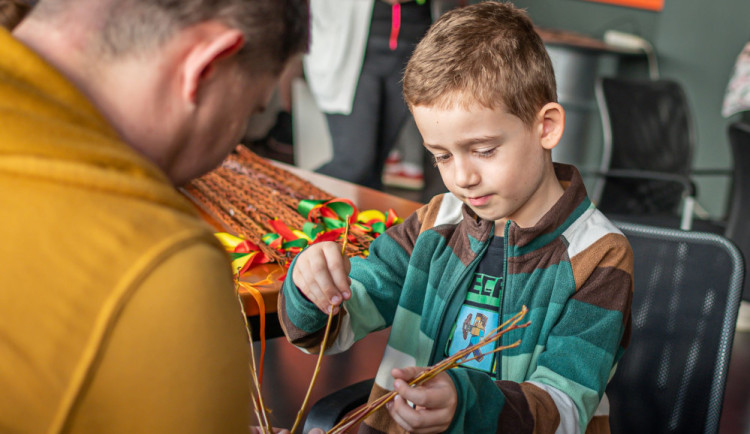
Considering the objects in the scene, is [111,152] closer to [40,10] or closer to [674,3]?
[40,10]

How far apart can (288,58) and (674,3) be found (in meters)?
6.23

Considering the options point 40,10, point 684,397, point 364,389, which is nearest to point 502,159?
point 364,389

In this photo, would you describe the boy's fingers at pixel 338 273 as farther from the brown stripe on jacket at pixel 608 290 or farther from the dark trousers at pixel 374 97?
the dark trousers at pixel 374 97

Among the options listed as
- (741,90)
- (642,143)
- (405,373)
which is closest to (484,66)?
(405,373)

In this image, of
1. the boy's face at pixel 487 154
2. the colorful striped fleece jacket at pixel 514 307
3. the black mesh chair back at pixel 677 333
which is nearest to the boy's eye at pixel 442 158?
the boy's face at pixel 487 154

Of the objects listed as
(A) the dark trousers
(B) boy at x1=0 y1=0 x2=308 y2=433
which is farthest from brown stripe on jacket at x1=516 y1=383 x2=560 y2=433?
(A) the dark trousers

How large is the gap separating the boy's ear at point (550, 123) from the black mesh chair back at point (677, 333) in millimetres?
341

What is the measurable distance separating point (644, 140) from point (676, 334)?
Result: 99.3 inches

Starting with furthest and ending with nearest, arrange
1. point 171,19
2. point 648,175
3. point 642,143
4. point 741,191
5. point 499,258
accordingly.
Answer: point 642,143
point 648,175
point 741,191
point 499,258
point 171,19

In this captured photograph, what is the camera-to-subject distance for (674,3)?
19.7 ft

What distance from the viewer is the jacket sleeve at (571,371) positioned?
0.86 metres

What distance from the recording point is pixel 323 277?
41.7 inches

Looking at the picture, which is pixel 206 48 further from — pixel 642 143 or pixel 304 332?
pixel 642 143

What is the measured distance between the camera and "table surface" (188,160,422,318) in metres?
1.14
